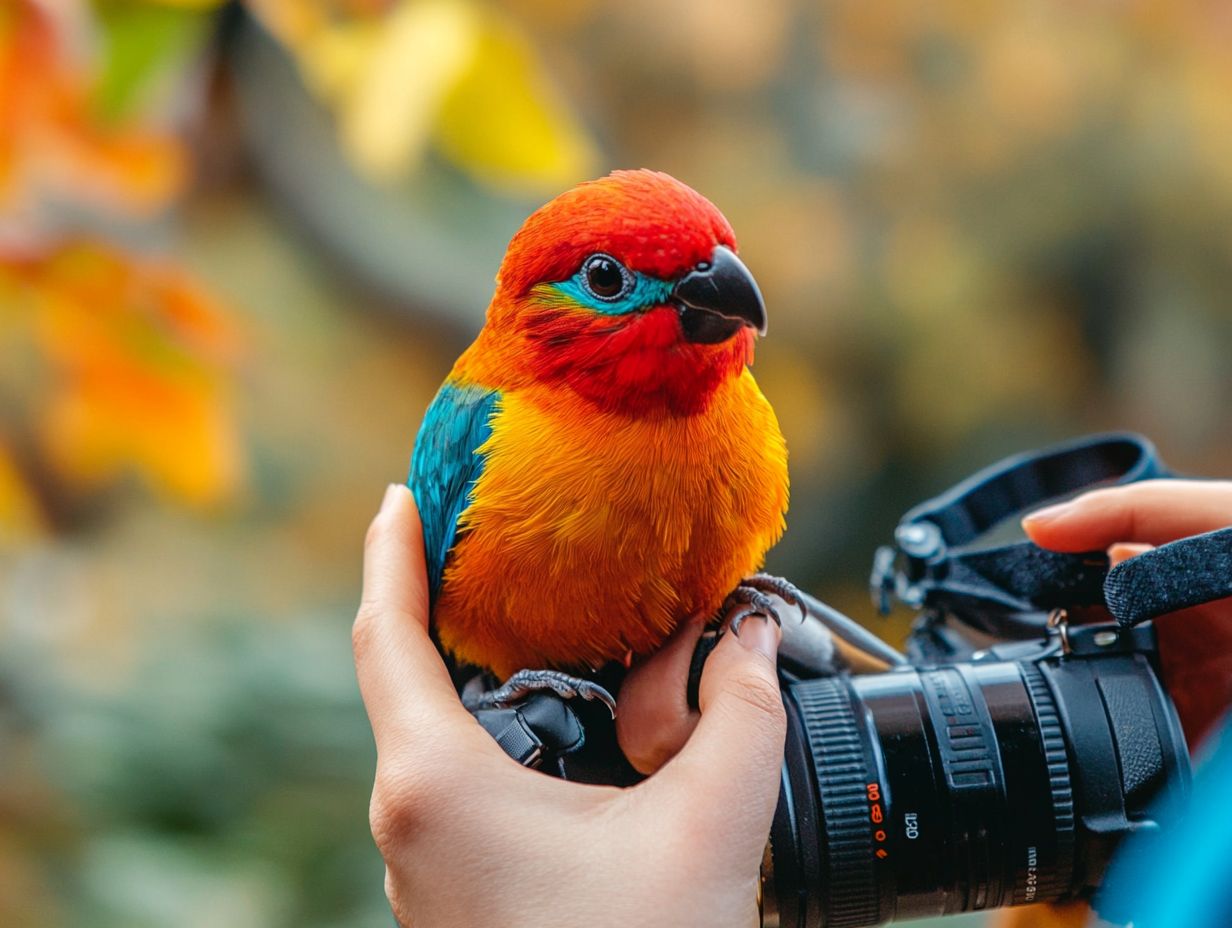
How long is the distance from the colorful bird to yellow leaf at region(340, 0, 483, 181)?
0.42 m

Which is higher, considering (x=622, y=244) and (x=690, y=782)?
(x=622, y=244)

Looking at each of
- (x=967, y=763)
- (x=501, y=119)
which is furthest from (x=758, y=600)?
(x=501, y=119)

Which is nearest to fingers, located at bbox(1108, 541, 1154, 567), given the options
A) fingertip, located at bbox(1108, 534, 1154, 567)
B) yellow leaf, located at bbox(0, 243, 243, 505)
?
fingertip, located at bbox(1108, 534, 1154, 567)

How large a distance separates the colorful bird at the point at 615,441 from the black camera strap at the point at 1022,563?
31 centimetres

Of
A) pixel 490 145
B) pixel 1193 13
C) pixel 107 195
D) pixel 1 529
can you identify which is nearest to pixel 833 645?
pixel 490 145

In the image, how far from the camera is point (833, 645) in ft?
4.76

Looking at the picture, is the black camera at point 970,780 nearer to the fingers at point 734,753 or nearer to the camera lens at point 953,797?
the camera lens at point 953,797

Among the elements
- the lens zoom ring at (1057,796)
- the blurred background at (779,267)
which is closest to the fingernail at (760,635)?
the lens zoom ring at (1057,796)

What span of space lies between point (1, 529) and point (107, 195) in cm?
89

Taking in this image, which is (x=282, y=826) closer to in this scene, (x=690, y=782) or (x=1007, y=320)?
(x=690, y=782)

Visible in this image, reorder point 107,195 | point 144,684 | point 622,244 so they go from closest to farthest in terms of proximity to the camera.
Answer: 1. point 622,244
2. point 107,195
3. point 144,684

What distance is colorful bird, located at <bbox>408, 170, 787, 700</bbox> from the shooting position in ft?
3.93

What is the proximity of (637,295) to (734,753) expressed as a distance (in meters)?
0.49

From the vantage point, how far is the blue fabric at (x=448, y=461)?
134cm
